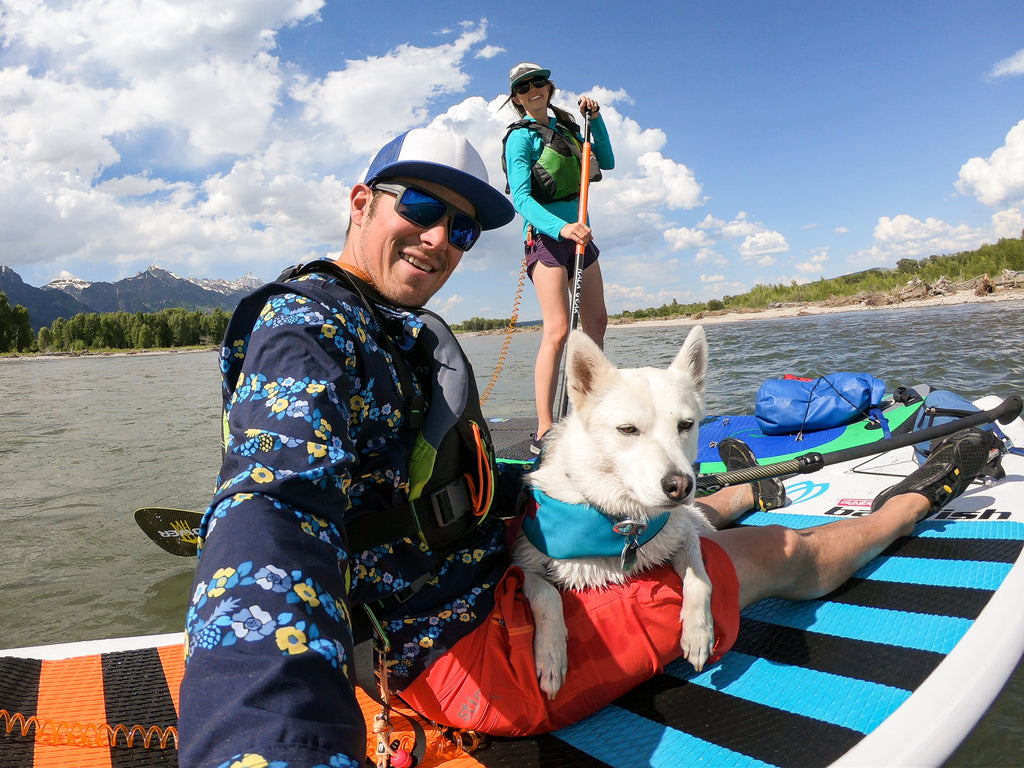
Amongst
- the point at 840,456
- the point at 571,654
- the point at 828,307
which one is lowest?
the point at 571,654

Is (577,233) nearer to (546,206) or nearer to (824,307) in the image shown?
(546,206)

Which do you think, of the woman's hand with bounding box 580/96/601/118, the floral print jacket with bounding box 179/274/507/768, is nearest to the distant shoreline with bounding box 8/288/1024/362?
the woman's hand with bounding box 580/96/601/118

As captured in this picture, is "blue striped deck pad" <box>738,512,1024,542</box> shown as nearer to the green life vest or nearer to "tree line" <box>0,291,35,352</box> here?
the green life vest

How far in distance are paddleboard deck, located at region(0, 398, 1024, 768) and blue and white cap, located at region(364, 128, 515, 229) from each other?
6.44 feet

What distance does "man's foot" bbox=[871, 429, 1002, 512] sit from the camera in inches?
135

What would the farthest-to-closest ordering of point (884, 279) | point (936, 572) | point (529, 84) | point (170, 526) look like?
point (884, 279)
point (529, 84)
point (936, 572)
point (170, 526)

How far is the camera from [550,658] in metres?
1.80

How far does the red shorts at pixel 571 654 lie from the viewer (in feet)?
5.92

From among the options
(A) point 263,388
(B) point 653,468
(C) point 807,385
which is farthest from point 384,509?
(C) point 807,385

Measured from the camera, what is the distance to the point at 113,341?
87312mm

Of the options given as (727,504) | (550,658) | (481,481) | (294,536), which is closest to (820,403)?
(727,504)

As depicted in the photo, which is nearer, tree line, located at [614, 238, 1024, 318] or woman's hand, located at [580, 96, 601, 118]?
woman's hand, located at [580, 96, 601, 118]

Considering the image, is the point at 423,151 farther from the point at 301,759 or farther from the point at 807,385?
the point at 807,385

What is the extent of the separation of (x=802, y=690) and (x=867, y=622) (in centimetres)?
62
